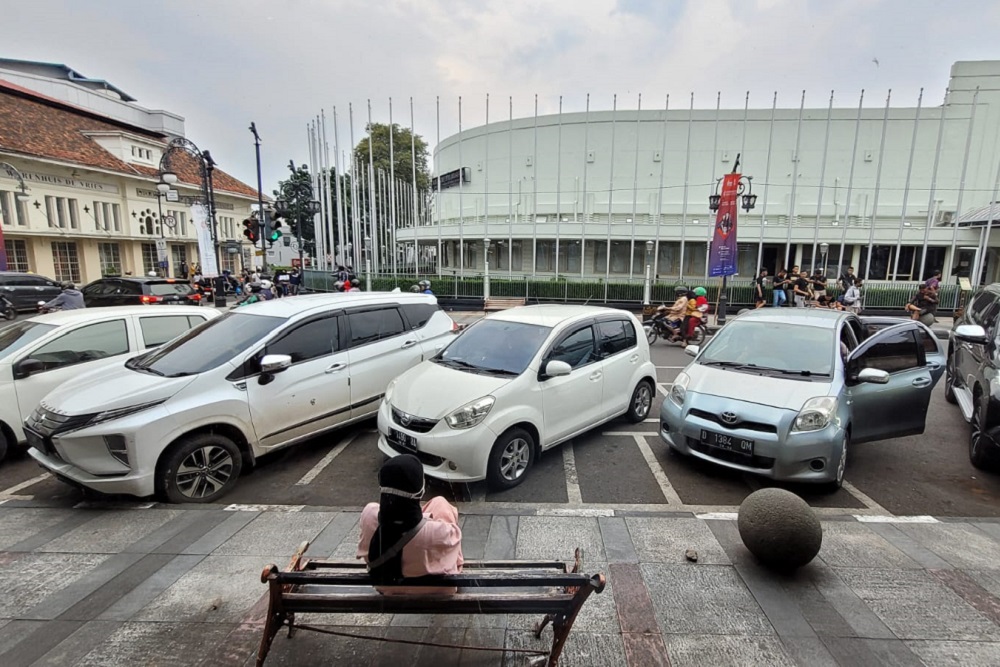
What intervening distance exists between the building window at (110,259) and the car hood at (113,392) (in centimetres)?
3206

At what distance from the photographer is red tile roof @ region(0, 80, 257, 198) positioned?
82.4 feet

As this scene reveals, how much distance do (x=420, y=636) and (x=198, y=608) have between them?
1.36 meters

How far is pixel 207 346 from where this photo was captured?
5031mm

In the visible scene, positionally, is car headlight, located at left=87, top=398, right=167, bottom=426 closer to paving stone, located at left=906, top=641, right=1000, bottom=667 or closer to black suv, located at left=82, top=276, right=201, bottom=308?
paving stone, located at left=906, top=641, right=1000, bottom=667

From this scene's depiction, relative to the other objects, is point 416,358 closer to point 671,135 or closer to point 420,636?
point 420,636

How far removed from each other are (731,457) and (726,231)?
43.9 feet

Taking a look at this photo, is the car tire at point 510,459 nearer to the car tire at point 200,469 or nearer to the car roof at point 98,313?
the car tire at point 200,469

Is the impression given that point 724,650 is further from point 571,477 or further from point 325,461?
point 325,461

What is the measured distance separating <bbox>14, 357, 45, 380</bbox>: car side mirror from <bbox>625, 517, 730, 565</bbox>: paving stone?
610 cm

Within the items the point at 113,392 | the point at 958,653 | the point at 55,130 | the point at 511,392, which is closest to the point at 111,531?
the point at 113,392

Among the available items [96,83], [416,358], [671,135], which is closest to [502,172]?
[671,135]

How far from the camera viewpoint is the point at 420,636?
264 cm

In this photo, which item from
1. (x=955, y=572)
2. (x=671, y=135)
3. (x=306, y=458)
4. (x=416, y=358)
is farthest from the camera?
(x=671, y=135)

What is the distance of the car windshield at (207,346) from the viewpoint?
15.5 feet
